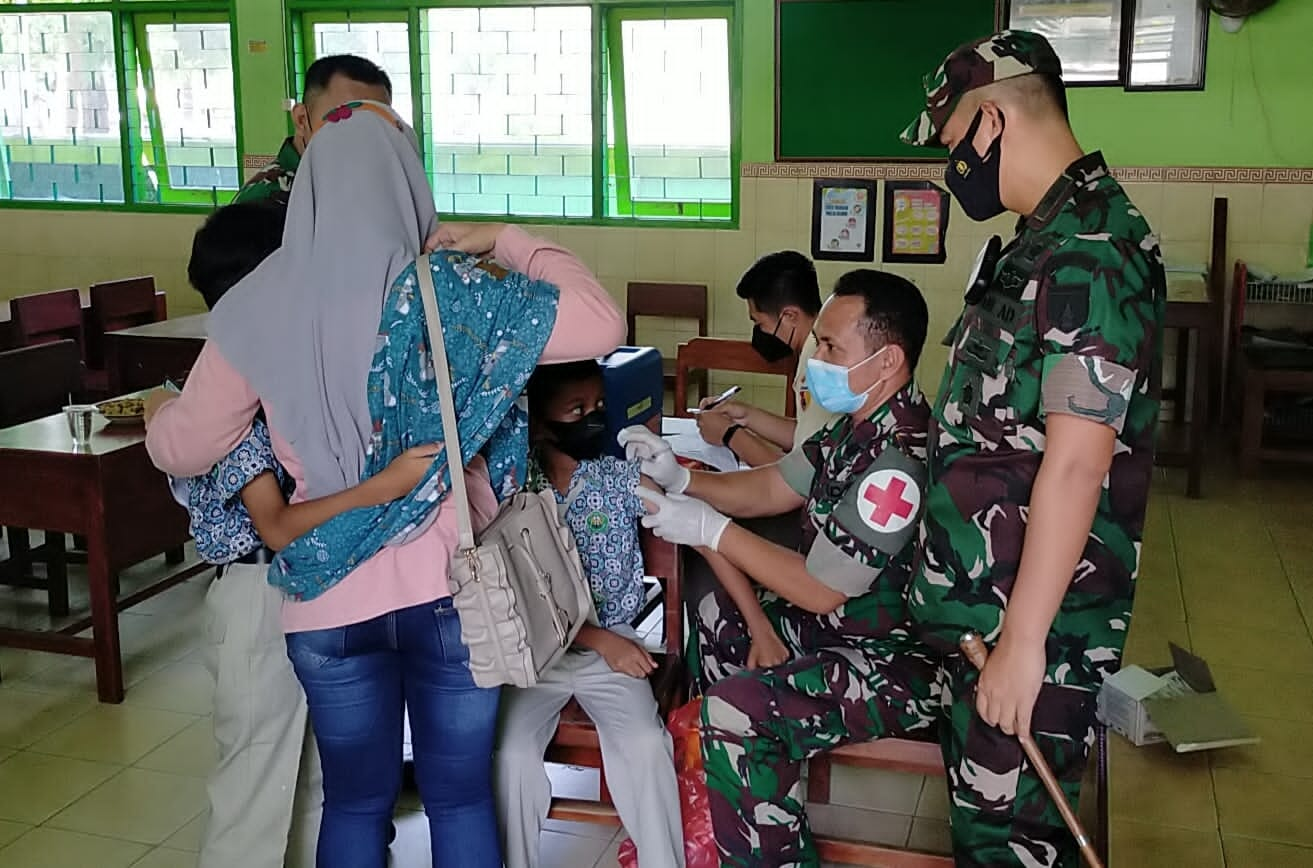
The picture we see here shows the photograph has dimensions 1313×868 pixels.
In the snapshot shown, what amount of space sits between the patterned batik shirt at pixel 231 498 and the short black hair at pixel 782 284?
66.3 inches

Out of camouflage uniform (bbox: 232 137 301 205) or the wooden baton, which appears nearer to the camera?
the wooden baton

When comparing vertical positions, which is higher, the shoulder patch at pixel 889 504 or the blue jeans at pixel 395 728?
the shoulder patch at pixel 889 504

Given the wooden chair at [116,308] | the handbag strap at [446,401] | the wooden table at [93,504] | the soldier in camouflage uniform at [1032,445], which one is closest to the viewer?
the soldier in camouflage uniform at [1032,445]

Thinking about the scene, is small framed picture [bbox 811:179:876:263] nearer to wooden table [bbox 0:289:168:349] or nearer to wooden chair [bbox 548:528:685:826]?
wooden table [bbox 0:289:168:349]

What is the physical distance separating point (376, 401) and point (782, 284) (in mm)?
1853

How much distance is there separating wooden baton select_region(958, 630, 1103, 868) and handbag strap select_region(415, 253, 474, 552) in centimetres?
74

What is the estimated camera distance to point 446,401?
72.5 inches

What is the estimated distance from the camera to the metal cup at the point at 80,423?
11.4 feet

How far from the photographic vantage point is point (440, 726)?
6.44 feet

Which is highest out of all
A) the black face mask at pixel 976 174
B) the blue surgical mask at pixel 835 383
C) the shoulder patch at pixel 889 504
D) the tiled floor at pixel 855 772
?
the black face mask at pixel 976 174

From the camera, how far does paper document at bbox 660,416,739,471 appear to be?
127 inches

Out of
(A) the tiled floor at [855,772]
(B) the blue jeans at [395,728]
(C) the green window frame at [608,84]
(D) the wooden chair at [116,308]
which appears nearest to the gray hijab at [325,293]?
(B) the blue jeans at [395,728]

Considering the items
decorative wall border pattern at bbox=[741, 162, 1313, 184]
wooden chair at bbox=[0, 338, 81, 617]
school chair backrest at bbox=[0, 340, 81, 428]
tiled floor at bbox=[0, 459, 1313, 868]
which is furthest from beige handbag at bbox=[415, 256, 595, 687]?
decorative wall border pattern at bbox=[741, 162, 1313, 184]

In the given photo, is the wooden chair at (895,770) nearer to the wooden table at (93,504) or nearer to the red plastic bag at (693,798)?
the red plastic bag at (693,798)
